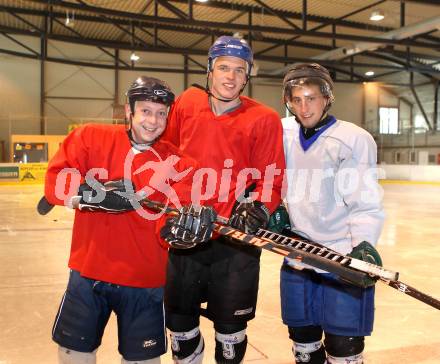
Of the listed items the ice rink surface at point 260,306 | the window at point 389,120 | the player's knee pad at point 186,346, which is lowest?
the ice rink surface at point 260,306

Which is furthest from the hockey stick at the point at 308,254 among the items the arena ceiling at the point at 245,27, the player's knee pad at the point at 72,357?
the arena ceiling at the point at 245,27

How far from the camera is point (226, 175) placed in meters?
2.02

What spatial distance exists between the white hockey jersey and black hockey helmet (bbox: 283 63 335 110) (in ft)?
0.49

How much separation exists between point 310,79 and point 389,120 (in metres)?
23.3

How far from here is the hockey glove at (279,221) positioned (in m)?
2.01

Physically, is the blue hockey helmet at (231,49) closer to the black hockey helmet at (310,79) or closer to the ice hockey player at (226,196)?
the ice hockey player at (226,196)

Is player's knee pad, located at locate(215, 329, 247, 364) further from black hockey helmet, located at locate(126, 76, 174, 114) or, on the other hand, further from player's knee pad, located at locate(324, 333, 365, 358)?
black hockey helmet, located at locate(126, 76, 174, 114)

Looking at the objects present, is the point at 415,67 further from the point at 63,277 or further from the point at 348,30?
the point at 63,277

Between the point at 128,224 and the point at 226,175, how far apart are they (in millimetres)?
444

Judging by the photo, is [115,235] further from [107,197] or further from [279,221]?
[279,221]

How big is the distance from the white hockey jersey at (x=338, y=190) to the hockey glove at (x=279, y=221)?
0.20 ft

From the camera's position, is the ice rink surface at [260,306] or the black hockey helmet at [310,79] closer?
the black hockey helmet at [310,79]

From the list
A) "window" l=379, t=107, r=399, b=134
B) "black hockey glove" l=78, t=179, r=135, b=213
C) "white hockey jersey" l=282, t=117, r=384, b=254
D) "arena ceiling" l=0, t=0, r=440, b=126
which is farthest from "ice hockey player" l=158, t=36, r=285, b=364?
"window" l=379, t=107, r=399, b=134

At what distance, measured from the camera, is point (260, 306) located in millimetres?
3424
